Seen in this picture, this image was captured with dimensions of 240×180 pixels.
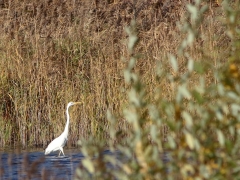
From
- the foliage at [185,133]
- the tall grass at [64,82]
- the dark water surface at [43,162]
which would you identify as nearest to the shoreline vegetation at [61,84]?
the tall grass at [64,82]

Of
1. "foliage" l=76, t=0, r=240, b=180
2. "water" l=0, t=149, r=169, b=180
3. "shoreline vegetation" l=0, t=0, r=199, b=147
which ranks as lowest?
"water" l=0, t=149, r=169, b=180

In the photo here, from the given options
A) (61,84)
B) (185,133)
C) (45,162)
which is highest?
(61,84)

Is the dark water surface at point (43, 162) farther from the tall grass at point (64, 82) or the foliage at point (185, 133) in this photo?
the foliage at point (185, 133)

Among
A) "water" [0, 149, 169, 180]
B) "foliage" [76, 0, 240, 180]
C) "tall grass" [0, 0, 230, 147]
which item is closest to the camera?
"foliage" [76, 0, 240, 180]

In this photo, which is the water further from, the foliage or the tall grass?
the foliage

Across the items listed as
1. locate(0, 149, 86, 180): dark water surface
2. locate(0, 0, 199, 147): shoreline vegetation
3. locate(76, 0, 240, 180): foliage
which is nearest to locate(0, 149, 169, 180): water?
locate(0, 149, 86, 180): dark water surface

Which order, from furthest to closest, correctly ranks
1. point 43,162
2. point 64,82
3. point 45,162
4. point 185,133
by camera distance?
point 64,82 < point 45,162 < point 43,162 < point 185,133

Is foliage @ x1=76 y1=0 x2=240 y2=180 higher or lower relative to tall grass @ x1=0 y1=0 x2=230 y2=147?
lower

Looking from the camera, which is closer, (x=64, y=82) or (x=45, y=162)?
(x=45, y=162)

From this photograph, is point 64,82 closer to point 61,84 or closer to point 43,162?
point 61,84

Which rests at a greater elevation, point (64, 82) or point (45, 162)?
point (64, 82)

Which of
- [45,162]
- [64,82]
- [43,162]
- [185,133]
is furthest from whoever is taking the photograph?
[64,82]

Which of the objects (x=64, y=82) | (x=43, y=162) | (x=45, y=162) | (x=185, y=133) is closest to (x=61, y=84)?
(x=64, y=82)

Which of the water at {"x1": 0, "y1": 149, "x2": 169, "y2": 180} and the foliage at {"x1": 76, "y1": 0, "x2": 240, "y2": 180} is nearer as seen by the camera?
the foliage at {"x1": 76, "y1": 0, "x2": 240, "y2": 180}
